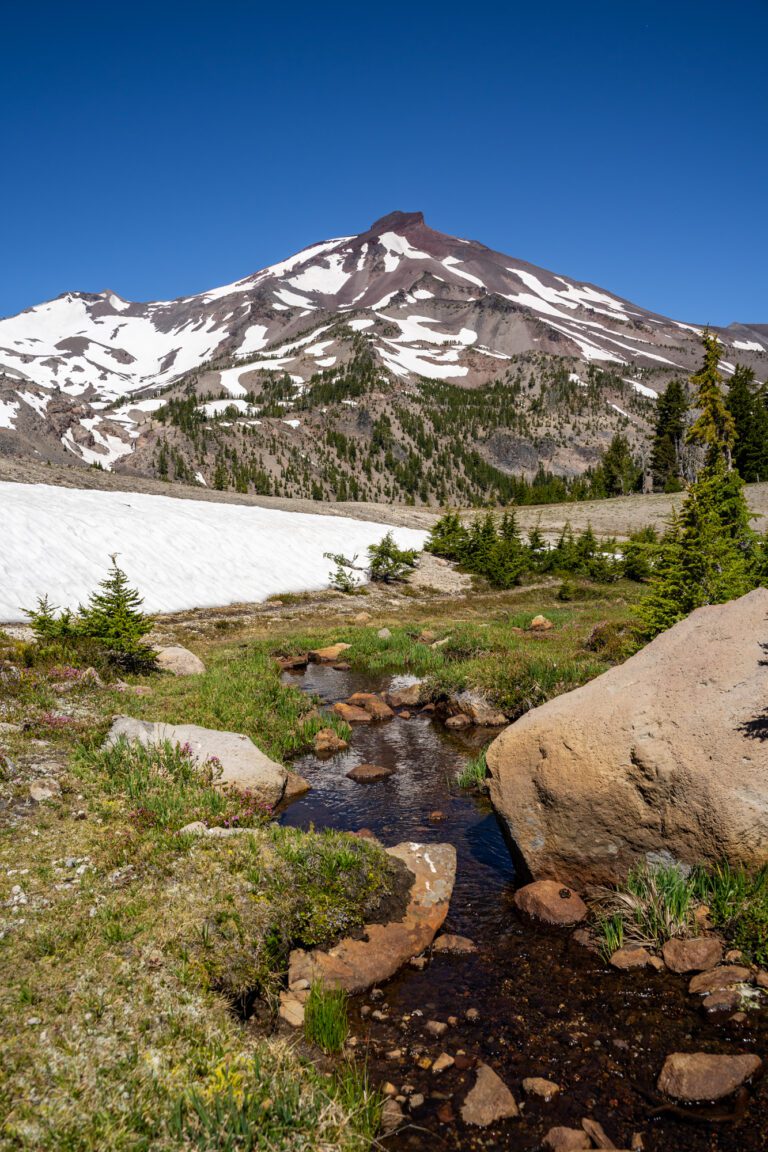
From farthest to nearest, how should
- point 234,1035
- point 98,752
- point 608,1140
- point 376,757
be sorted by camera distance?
point 376,757 → point 98,752 → point 234,1035 → point 608,1140

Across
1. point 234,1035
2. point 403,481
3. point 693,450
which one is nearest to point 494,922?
point 234,1035

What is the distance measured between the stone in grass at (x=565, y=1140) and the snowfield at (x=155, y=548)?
2571cm

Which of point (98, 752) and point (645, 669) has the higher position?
point (645, 669)

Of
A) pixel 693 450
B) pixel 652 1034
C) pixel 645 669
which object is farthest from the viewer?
pixel 693 450

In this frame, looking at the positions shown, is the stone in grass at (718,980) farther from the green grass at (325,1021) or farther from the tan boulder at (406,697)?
the tan boulder at (406,697)

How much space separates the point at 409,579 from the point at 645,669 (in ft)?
120

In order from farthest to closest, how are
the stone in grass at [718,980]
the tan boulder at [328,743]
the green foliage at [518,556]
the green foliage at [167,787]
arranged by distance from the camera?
the green foliage at [518,556]
the tan boulder at [328,743]
the green foliage at [167,787]
the stone in grass at [718,980]

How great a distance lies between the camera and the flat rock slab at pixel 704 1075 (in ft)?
16.9

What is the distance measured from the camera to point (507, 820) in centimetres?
881

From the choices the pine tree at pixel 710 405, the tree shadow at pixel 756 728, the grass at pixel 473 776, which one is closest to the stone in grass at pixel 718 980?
the tree shadow at pixel 756 728

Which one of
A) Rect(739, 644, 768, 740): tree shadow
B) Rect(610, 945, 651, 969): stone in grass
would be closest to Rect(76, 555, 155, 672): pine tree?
Rect(610, 945, 651, 969): stone in grass

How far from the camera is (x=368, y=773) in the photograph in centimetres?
1303

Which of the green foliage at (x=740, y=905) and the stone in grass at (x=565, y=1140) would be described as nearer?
the stone in grass at (x=565, y=1140)

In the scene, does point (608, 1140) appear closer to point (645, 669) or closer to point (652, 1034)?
point (652, 1034)
